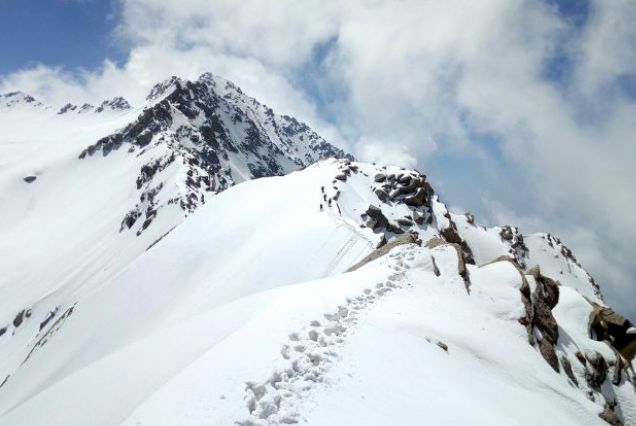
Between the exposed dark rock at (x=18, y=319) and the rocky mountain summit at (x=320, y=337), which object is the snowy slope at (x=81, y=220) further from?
the rocky mountain summit at (x=320, y=337)

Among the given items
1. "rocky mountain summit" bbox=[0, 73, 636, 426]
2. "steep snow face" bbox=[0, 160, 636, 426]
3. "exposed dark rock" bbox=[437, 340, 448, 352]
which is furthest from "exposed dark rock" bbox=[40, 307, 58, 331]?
"exposed dark rock" bbox=[437, 340, 448, 352]

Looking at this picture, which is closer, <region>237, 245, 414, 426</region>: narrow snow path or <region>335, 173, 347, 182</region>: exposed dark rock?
<region>237, 245, 414, 426</region>: narrow snow path

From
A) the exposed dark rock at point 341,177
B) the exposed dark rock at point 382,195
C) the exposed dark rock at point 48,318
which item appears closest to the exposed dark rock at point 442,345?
the exposed dark rock at point 341,177

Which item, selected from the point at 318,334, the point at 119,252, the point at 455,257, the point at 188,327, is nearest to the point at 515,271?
the point at 455,257

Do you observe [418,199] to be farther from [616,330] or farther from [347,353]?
Answer: [347,353]

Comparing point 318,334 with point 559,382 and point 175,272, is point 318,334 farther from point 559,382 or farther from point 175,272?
point 175,272

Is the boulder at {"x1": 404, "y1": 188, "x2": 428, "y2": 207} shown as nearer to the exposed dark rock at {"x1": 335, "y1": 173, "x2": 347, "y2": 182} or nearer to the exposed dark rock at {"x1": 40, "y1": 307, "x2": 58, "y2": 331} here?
the exposed dark rock at {"x1": 335, "y1": 173, "x2": 347, "y2": 182}

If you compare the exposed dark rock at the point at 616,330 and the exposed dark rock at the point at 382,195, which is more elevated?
the exposed dark rock at the point at 382,195

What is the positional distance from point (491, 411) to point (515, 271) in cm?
1415

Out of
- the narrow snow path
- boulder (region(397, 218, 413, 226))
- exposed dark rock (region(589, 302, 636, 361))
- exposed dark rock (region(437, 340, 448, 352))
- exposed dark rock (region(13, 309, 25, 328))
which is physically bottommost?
exposed dark rock (region(13, 309, 25, 328))

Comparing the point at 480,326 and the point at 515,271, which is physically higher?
the point at 515,271

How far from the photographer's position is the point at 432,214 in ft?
287

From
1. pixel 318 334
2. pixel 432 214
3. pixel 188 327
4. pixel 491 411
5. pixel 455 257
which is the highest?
pixel 432 214

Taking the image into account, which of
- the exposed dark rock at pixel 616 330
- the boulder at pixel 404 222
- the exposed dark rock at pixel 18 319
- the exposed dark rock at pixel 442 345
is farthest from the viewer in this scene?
the exposed dark rock at pixel 18 319
